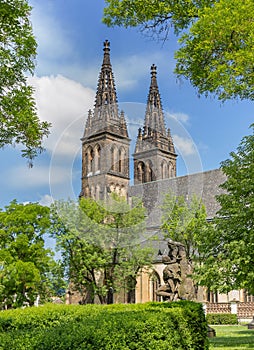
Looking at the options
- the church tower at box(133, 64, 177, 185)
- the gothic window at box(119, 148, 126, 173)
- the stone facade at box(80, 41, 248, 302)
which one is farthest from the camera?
the church tower at box(133, 64, 177, 185)

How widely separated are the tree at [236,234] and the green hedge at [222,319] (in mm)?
21888

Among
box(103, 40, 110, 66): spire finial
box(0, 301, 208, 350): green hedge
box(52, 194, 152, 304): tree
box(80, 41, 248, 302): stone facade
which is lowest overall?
box(0, 301, 208, 350): green hedge

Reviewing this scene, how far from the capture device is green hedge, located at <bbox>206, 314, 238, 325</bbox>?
4212 cm

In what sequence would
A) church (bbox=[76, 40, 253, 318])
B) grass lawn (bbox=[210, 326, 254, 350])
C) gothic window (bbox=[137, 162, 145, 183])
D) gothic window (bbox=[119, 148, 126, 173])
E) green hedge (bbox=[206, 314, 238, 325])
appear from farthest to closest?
gothic window (bbox=[137, 162, 145, 183]) < church (bbox=[76, 40, 253, 318]) < green hedge (bbox=[206, 314, 238, 325]) < gothic window (bbox=[119, 148, 126, 173]) < grass lawn (bbox=[210, 326, 254, 350])

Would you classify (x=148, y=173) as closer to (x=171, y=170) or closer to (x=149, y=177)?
(x=149, y=177)

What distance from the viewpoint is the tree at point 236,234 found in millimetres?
19828

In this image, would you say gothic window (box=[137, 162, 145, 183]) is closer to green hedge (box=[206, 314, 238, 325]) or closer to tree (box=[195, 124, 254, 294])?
green hedge (box=[206, 314, 238, 325])

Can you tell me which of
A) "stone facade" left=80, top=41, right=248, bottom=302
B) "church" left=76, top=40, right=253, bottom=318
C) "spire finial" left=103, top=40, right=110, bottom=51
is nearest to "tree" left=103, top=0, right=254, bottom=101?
"church" left=76, top=40, right=253, bottom=318

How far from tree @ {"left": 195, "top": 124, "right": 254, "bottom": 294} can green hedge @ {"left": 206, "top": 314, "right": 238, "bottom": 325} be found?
21.9m

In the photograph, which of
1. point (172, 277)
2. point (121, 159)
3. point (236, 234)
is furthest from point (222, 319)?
point (172, 277)

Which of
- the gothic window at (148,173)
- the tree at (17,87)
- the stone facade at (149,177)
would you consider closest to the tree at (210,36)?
the tree at (17,87)

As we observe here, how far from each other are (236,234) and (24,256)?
60.9ft

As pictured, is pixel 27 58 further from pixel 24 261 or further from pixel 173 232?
pixel 173 232

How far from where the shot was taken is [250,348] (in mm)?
15984
